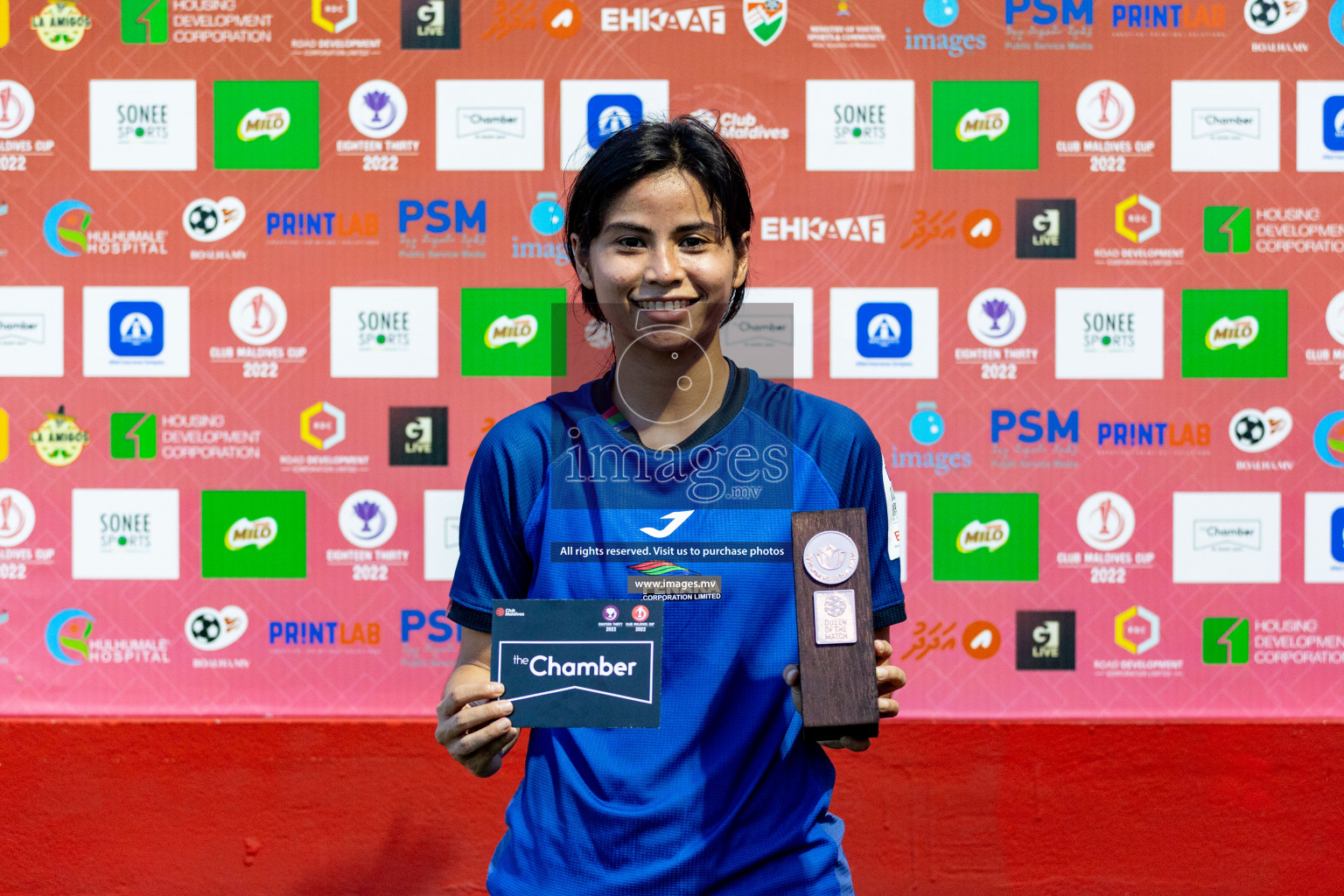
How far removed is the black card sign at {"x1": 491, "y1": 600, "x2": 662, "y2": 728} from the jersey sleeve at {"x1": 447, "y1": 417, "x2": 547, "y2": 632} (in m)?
0.11

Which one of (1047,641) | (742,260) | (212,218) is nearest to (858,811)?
(1047,641)

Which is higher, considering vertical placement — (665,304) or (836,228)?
(836,228)

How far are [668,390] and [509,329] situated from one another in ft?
4.52

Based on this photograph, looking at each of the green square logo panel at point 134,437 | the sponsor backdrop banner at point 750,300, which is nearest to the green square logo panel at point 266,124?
the sponsor backdrop banner at point 750,300

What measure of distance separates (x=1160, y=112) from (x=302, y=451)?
2418 millimetres

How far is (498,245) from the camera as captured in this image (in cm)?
250

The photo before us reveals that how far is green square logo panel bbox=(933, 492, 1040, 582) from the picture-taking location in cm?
250

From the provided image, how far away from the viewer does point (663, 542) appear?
3.68ft

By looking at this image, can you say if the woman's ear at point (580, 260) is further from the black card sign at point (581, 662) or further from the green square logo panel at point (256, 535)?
the green square logo panel at point (256, 535)

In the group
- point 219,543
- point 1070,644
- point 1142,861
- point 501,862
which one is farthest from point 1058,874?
→ point 219,543

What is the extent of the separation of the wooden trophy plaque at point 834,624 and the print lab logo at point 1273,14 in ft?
7.33

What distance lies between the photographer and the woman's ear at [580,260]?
1234 millimetres

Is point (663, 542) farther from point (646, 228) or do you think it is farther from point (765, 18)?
point (765, 18)

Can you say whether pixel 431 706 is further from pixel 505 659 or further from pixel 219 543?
pixel 505 659
